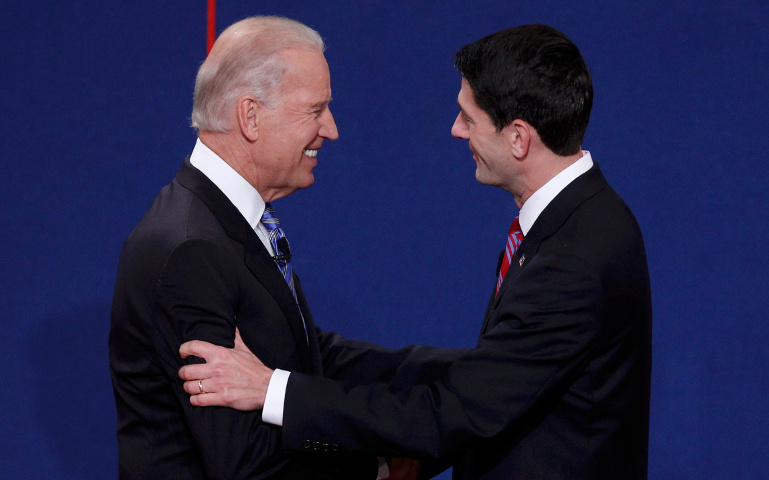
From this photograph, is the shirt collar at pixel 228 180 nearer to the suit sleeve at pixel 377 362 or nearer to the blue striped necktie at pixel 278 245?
the blue striped necktie at pixel 278 245

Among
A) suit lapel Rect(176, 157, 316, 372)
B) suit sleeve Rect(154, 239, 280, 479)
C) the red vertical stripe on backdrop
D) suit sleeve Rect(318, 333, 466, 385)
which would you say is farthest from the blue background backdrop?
suit sleeve Rect(154, 239, 280, 479)

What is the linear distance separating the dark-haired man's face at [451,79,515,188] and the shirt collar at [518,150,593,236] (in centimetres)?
7

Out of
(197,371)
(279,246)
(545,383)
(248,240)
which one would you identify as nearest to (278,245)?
(279,246)

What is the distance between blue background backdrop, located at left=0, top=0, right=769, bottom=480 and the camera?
113 inches

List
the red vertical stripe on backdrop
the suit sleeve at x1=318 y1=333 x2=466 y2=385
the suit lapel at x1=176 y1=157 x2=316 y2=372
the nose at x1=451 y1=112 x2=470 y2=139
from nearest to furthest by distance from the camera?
the suit lapel at x1=176 y1=157 x2=316 y2=372 → the nose at x1=451 y1=112 x2=470 y2=139 → the suit sleeve at x1=318 y1=333 x2=466 y2=385 → the red vertical stripe on backdrop

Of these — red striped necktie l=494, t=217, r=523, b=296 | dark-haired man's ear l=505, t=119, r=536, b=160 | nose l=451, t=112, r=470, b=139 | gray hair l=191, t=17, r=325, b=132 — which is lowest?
red striped necktie l=494, t=217, r=523, b=296

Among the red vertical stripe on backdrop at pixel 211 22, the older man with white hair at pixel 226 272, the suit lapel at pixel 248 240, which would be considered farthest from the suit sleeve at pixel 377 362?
the red vertical stripe on backdrop at pixel 211 22

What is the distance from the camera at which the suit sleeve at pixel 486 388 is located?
1.57m

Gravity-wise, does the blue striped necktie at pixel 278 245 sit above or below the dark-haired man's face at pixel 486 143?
below

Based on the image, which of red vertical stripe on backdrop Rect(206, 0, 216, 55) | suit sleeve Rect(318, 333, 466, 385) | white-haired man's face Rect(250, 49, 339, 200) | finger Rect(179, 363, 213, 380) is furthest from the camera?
red vertical stripe on backdrop Rect(206, 0, 216, 55)

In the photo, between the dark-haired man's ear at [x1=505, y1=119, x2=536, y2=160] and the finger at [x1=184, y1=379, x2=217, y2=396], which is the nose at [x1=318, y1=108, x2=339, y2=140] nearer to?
the dark-haired man's ear at [x1=505, y1=119, x2=536, y2=160]

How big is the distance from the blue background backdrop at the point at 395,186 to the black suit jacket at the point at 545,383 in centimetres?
127

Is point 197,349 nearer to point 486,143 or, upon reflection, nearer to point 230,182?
point 230,182

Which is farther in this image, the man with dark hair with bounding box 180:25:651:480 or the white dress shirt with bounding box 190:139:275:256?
the white dress shirt with bounding box 190:139:275:256
